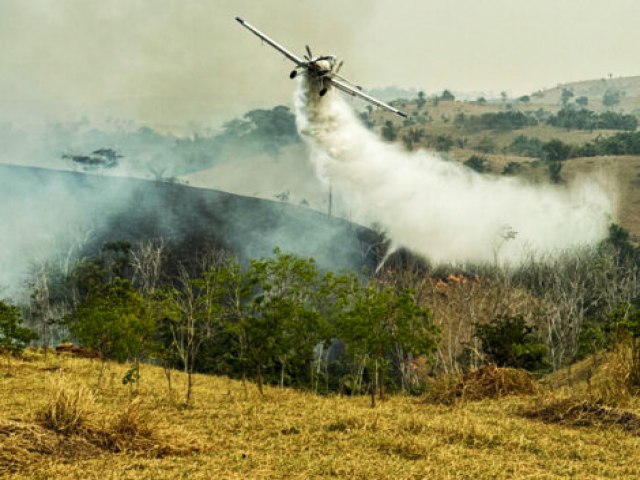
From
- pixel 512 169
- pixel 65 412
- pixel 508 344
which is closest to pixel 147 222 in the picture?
pixel 512 169

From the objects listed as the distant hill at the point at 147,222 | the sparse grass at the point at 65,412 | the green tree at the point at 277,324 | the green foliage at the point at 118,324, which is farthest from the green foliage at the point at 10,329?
the distant hill at the point at 147,222

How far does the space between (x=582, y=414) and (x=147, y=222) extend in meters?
93.2

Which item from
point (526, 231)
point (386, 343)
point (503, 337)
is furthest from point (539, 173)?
point (386, 343)

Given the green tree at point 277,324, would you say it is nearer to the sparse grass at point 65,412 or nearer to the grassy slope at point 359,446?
the grassy slope at point 359,446

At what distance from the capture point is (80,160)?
415 feet

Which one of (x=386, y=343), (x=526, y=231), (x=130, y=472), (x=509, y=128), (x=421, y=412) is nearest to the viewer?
(x=130, y=472)

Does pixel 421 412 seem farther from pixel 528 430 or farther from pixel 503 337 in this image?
pixel 503 337

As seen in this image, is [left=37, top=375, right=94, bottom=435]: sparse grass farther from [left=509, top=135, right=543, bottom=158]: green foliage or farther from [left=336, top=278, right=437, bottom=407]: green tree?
[left=509, top=135, right=543, bottom=158]: green foliage

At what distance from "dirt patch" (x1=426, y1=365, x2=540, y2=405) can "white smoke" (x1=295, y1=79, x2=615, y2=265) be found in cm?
4874

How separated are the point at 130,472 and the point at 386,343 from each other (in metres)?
16.7

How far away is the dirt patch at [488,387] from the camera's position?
82.1 ft

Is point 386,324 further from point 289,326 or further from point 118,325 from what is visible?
point 118,325

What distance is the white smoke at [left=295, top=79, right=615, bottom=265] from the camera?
8800 centimetres

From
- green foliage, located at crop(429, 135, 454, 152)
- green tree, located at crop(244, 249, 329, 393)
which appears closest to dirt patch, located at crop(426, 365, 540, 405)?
green tree, located at crop(244, 249, 329, 393)
